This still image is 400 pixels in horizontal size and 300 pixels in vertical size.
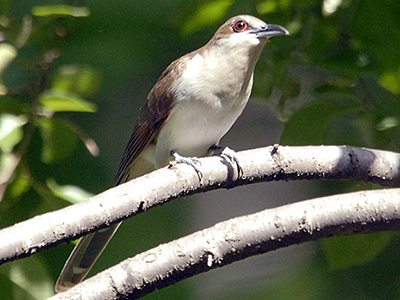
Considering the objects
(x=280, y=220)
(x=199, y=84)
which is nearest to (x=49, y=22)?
(x=199, y=84)

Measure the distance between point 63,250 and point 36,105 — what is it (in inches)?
21.1

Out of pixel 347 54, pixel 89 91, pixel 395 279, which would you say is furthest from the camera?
pixel 395 279

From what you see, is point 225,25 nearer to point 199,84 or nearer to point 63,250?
point 199,84

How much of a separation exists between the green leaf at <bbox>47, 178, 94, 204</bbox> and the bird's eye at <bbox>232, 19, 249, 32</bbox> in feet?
3.12

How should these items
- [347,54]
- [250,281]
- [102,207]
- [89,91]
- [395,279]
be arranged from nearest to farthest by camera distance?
1. [102,207]
2. [347,54]
3. [89,91]
4. [395,279]
5. [250,281]

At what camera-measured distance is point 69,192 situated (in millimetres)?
2947

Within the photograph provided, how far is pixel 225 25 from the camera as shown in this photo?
3.48 m

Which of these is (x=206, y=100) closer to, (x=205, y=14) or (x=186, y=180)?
(x=205, y=14)

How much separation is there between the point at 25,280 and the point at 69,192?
1.14 feet

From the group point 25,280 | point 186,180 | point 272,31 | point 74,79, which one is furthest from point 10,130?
point 272,31

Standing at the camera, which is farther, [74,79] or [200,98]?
[200,98]

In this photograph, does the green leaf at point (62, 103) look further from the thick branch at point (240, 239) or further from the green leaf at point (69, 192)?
the thick branch at point (240, 239)

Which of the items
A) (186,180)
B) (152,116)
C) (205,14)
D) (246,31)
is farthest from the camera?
(152,116)

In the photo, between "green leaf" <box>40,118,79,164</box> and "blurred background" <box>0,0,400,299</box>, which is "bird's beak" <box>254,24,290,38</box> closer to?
"blurred background" <box>0,0,400,299</box>
